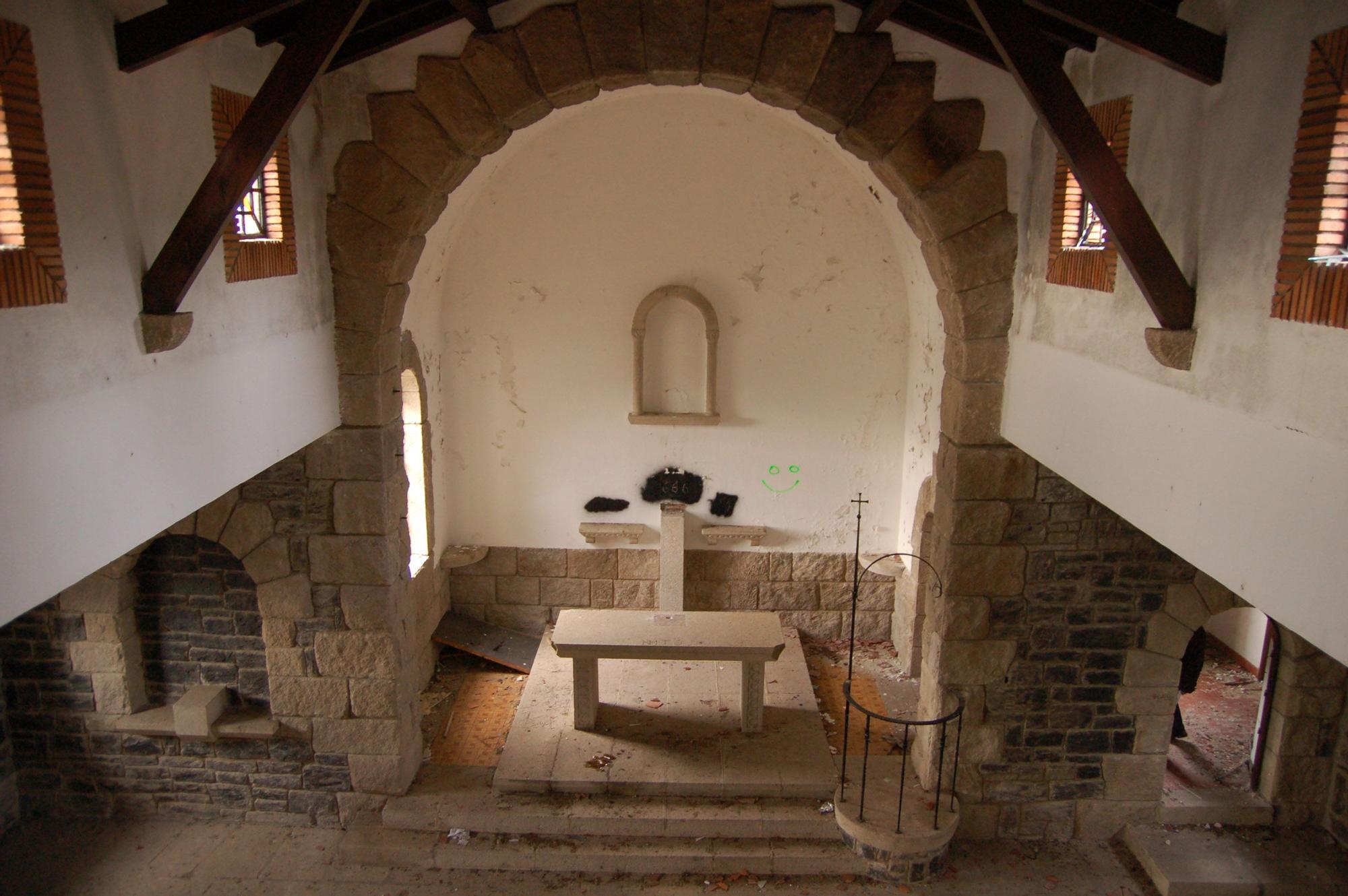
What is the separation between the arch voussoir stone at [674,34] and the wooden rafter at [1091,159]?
1639mm

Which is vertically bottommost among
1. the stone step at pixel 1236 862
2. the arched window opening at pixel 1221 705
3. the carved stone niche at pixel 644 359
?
the stone step at pixel 1236 862

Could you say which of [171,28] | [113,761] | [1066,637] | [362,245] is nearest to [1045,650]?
[1066,637]

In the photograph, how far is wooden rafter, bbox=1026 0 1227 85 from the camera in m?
3.20

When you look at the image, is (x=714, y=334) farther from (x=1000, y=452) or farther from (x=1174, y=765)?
(x=1174, y=765)

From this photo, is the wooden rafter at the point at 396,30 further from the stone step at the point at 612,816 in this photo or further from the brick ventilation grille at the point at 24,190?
the stone step at the point at 612,816

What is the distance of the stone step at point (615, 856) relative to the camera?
5551mm

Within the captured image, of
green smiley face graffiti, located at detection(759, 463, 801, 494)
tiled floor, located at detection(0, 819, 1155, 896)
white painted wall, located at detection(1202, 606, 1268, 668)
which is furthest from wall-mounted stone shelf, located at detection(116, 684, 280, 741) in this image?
white painted wall, located at detection(1202, 606, 1268, 668)

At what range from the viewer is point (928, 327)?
7031mm

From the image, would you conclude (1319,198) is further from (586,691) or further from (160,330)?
(586,691)

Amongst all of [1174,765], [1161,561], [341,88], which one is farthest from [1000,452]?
[341,88]

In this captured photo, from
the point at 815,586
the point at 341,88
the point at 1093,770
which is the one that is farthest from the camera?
the point at 815,586

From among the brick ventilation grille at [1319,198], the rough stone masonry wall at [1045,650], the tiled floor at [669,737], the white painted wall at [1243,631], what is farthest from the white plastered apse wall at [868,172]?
the white painted wall at [1243,631]

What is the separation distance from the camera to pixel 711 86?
16.9 ft

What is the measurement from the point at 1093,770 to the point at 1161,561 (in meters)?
1.29
